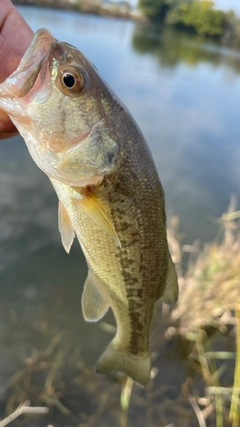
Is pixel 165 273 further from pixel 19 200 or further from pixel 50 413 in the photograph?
pixel 19 200

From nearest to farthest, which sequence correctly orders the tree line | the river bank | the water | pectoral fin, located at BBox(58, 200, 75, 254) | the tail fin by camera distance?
pectoral fin, located at BBox(58, 200, 75, 254) → the tail fin → the water → the river bank → the tree line

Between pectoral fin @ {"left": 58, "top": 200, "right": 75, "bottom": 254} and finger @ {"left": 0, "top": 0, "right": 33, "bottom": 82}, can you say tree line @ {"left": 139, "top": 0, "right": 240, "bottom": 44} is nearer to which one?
finger @ {"left": 0, "top": 0, "right": 33, "bottom": 82}

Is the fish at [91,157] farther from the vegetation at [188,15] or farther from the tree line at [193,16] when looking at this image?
the vegetation at [188,15]

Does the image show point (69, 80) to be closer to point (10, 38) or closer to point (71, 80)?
point (71, 80)

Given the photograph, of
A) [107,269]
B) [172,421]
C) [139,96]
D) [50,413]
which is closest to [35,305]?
[50,413]

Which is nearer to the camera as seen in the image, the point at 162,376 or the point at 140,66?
the point at 162,376

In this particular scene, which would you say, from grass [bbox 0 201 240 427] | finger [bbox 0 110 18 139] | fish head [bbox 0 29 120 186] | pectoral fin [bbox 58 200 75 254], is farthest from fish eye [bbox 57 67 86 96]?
grass [bbox 0 201 240 427]

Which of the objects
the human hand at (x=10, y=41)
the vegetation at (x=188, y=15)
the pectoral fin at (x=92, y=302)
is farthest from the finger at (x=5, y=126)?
the vegetation at (x=188, y=15)
